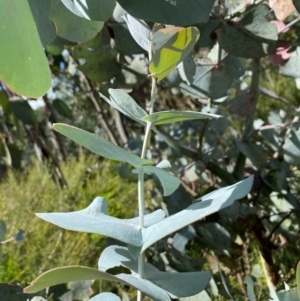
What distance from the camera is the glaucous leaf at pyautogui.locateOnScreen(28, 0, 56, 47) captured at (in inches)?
10.5

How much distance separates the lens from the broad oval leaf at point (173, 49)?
0.83 feet

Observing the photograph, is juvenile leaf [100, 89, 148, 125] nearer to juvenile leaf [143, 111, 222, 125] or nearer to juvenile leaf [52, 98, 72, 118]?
juvenile leaf [143, 111, 222, 125]

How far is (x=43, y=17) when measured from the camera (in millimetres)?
272

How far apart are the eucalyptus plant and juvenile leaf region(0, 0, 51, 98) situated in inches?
1.1

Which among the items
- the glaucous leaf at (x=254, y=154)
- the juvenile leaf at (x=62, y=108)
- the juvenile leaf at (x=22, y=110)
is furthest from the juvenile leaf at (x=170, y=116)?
the juvenile leaf at (x=62, y=108)

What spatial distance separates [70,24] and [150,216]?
0.45 feet

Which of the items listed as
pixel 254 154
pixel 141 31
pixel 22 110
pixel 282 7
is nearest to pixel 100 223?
pixel 141 31

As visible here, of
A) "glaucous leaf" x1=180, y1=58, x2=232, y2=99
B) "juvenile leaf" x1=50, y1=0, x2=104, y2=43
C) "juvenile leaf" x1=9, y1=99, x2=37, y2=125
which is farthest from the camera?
"juvenile leaf" x1=9, y1=99, x2=37, y2=125

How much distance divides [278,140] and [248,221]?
0.16m

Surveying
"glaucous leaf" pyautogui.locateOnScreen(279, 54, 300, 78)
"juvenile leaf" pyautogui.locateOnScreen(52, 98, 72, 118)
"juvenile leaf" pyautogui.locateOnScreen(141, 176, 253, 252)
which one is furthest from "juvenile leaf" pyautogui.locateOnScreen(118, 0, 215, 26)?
"juvenile leaf" pyautogui.locateOnScreen(52, 98, 72, 118)

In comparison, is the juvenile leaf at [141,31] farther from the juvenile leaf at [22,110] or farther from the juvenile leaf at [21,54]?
the juvenile leaf at [22,110]

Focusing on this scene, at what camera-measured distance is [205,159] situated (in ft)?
2.38

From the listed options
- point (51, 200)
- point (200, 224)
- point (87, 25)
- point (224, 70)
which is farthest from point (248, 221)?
point (51, 200)

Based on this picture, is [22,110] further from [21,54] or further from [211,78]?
[21,54]
